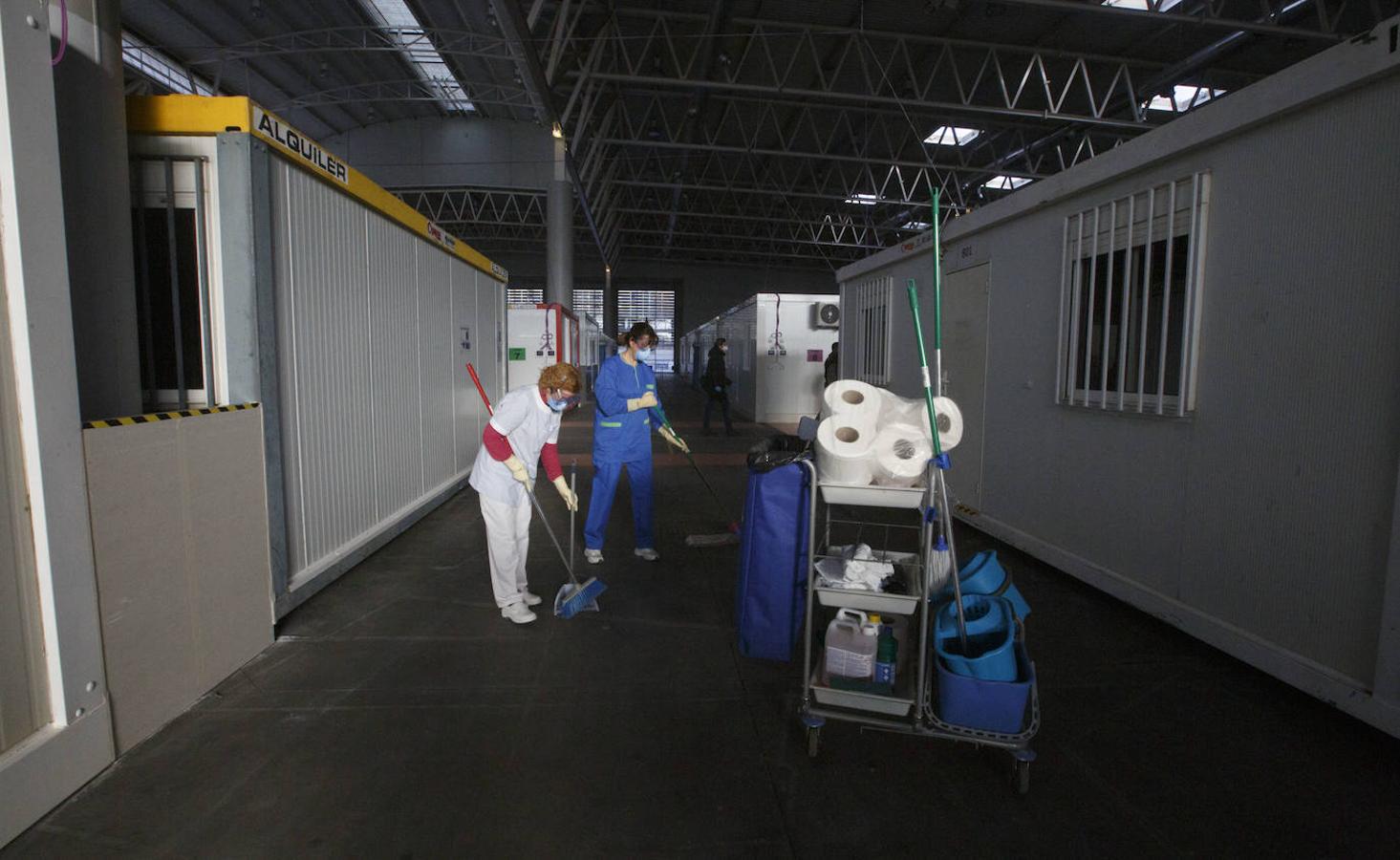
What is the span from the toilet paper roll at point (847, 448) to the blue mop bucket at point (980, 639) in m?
0.68

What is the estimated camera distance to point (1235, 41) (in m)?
11.3

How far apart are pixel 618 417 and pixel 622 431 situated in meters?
0.11

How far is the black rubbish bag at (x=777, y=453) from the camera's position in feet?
10.2

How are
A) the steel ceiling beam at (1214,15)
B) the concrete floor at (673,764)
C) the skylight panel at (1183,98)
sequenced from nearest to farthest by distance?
1. the concrete floor at (673,764)
2. the steel ceiling beam at (1214,15)
3. the skylight panel at (1183,98)

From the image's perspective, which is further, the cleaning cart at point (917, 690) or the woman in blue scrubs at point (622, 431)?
the woman in blue scrubs at point (622, 431)

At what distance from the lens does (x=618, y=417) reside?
505 centimetres

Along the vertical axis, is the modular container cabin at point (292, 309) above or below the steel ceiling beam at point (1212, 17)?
below

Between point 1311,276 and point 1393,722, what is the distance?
6.23ft

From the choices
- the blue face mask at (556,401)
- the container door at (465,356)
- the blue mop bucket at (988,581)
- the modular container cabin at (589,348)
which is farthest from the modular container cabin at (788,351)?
the blue mop bucket at (988,581)

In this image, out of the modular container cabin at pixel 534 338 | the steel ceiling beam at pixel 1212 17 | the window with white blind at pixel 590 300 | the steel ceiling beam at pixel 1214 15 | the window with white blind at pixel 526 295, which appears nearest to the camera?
the steel ceiling beam at pixel 1214 15

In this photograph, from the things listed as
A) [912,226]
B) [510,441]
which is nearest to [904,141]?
[912,226]

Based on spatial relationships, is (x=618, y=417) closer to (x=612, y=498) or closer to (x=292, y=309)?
→ (x=612, y=498)

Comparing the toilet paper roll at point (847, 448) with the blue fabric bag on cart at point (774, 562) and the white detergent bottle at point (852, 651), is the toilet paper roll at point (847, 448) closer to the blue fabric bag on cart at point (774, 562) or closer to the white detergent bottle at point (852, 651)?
the blue fabric bag on cart at point (774, 562)

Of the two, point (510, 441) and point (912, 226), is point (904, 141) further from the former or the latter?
point (510, 441)
